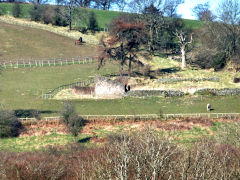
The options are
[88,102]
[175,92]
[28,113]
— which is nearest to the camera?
[28,113]

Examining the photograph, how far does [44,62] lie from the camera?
206ft

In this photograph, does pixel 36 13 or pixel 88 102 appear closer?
pixel 88 102

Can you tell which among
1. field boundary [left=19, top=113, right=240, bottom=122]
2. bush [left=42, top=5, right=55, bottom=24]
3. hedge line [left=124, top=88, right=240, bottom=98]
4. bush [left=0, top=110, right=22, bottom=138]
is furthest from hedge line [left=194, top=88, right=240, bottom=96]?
bush [left=42, top=5, right=55, bottom=24]

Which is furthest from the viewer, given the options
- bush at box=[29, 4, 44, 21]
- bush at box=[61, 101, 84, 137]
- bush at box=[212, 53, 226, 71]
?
bush at box=[29, 4, 44, 21]

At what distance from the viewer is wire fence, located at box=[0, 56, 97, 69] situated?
197ft

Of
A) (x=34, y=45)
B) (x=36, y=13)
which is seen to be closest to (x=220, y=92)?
(x=34, y=45)

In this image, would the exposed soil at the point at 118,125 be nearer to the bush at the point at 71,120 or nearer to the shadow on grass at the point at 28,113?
the bush at the point at 71,120

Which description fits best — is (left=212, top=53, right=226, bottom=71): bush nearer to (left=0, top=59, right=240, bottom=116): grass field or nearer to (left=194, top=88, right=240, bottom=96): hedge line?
(left=194, top=88, right=240, bottom=96): hedge line

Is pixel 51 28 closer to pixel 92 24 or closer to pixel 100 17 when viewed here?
pixel 92 24

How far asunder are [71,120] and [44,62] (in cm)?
3353

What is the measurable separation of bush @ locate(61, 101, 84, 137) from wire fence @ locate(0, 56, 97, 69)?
30460 mm

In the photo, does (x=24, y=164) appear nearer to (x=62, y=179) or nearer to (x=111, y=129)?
(x=62, y=179)

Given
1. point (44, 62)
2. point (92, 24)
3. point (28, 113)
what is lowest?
point (28, 113)

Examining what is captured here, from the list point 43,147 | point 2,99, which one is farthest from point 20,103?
point 43,147
